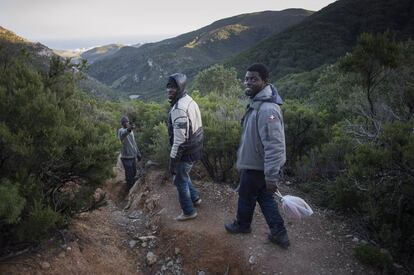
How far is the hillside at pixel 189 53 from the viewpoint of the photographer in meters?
125

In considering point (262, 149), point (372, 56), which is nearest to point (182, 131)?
point (262, 149)

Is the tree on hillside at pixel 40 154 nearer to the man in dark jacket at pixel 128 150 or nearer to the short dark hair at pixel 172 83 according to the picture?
the short dark hair at pixel 172 83

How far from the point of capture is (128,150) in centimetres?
805

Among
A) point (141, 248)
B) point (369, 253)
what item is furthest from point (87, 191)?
point (369, 253)

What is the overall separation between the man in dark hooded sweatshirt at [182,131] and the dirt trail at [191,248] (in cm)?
67

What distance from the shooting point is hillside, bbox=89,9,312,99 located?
125125 mm

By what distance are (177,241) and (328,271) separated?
1.92 metres

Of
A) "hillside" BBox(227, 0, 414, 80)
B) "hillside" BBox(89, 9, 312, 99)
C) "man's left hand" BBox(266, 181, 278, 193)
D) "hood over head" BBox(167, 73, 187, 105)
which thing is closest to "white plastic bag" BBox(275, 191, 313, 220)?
"man's left hand" BBox(266, 181, 278, 193)

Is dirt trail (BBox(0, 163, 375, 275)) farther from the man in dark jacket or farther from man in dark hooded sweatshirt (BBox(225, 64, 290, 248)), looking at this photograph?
the man in dark jacket

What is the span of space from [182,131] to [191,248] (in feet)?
5.01

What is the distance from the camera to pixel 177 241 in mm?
4598

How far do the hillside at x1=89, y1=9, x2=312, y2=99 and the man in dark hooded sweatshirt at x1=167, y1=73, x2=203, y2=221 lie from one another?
102694mm

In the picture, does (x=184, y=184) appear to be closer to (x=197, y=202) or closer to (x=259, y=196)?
(x=197, y=202)

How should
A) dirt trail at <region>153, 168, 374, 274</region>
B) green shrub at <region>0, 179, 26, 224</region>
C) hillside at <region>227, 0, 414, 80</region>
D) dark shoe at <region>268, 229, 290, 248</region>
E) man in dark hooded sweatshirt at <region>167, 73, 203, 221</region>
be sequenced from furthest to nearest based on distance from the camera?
hillside at <region>227, 0, 414, 80</region> < man in dark hooded sweatshirt at <region>167, 73, 203, 221</region> < dark shoe at <region>268, 229, 290, 248</region> < dirt trail at <region>153, 168, 374, 274</region> < green shrub at <region>0, 179, 26, 224</region>
